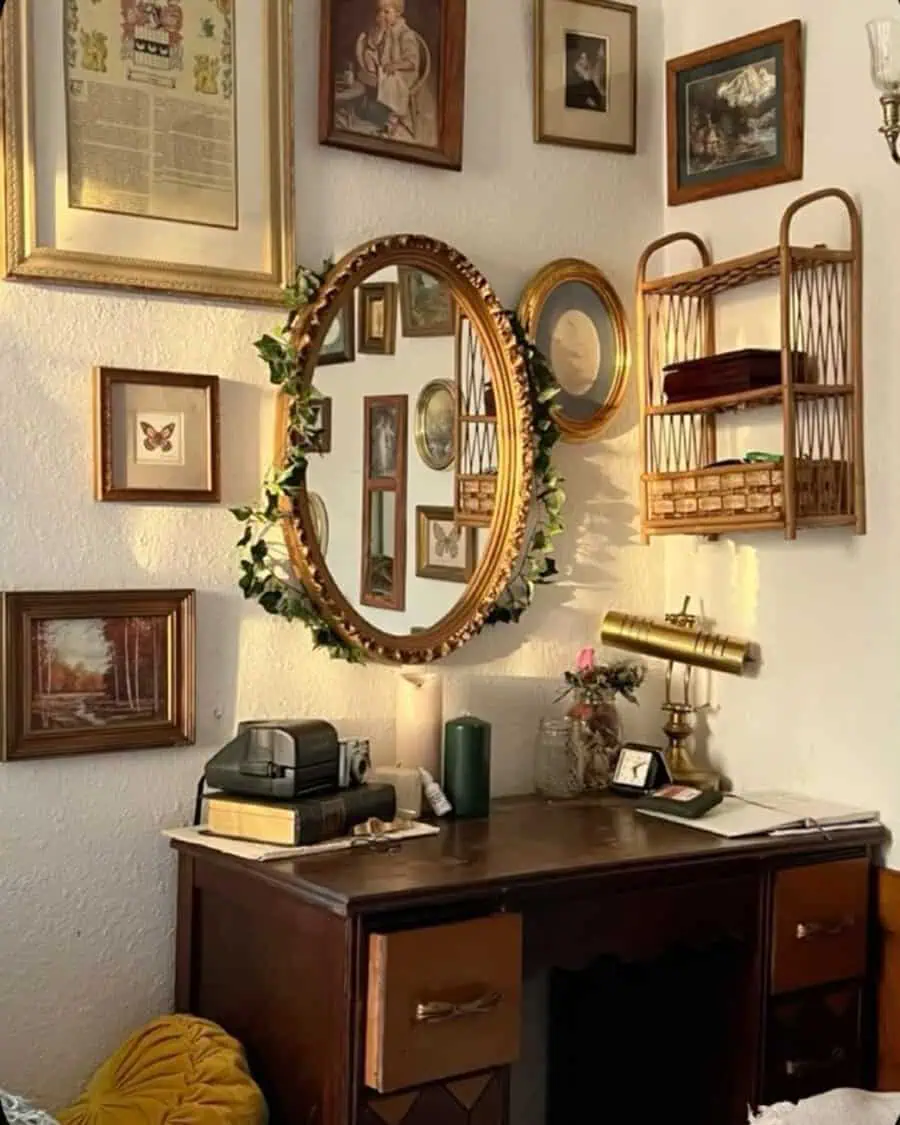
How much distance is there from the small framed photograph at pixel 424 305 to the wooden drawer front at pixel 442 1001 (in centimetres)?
103

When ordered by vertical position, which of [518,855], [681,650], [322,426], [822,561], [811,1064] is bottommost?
[811,1064]

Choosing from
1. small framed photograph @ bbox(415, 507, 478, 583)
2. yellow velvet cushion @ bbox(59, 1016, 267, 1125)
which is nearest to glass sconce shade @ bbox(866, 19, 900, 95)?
small framed photograph @ bbox(415, 507, 478, 583)

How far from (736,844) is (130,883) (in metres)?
0.91

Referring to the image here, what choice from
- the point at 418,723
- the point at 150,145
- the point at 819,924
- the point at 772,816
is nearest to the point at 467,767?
the point at 418,723

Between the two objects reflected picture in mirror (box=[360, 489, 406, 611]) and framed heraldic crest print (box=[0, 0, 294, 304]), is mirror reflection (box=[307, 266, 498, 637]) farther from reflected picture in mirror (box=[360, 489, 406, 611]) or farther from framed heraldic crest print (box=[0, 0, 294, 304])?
framed heraldic crest print (box=[0, 0, 294, 304])

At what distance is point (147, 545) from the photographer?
226cm

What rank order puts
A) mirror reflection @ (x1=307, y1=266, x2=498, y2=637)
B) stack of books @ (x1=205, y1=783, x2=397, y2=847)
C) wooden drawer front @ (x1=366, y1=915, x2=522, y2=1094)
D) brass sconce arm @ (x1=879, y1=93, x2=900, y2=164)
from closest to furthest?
wooden drawer front @ (x1=366, y1=915, x2=522, y2=1094) < stack of books @ (x1=205, y1=783, x2=397, y2=847) < brass sconce arm @ (x1=879, y1=93, x2=900, y2=164) < mirror reflection @ (x1=307, y1=266, x2=498, y2=637)

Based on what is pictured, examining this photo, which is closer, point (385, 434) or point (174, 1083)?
point (174, 1083)

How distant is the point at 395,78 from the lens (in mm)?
2488

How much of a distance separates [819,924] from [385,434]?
1037 mm

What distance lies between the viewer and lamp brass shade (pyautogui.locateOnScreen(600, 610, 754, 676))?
8.64 ft

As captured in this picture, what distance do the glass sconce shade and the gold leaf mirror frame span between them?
2.39 feet

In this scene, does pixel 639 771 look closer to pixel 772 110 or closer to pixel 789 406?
pixel 789 406

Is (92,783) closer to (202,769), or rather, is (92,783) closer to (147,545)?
(202,769)
